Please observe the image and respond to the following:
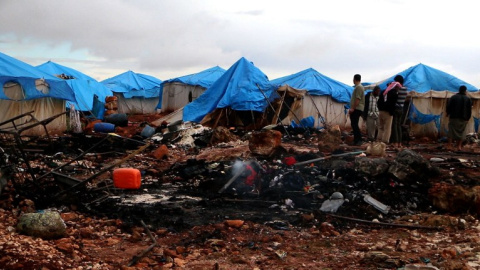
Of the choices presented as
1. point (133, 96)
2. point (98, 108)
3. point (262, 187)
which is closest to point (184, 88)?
point (98, 108)

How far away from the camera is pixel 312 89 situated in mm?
20078

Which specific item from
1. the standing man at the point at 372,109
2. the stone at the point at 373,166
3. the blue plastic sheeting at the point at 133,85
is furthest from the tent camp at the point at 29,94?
the blue plastic sheeting at the point at 133,85

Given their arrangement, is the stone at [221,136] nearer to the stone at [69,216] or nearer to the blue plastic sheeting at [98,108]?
the stone at [69,216]

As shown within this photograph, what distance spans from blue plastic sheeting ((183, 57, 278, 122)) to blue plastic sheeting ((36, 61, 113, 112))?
422 inches

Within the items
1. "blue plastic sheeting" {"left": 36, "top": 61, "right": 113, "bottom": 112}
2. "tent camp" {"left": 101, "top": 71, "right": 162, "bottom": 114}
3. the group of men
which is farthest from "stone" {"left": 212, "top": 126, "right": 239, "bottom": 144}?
"tent camp" {"left": 101, "top": 71, "right": 162, "bottom": 114}

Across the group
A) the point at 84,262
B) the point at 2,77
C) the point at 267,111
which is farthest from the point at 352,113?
the point at 2,77

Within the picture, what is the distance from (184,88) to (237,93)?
39.8ft

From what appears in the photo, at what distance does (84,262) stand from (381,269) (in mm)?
2606

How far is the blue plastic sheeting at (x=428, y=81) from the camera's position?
18.3 m

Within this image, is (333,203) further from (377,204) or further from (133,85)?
(133,85)

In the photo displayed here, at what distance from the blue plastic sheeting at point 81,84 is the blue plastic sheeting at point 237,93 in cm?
1072

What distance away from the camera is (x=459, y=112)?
1138cm

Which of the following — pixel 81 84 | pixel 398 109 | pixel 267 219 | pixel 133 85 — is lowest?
pixel 267 219

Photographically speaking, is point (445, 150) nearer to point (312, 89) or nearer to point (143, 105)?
point (312, 89)
